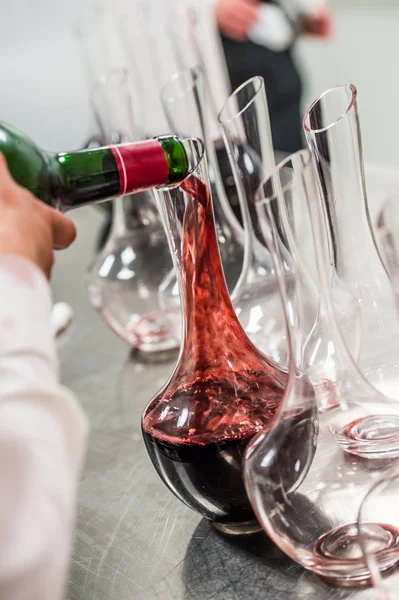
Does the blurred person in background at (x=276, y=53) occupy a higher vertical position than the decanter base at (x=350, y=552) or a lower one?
lower

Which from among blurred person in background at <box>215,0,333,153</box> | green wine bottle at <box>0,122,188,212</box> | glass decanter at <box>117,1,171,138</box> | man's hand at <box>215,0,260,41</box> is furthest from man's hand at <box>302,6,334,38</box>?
green wine bottle at <box>0,122,188,212</box>

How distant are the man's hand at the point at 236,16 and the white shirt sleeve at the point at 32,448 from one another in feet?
4.38

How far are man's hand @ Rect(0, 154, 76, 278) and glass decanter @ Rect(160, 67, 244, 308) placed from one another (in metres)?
0.24

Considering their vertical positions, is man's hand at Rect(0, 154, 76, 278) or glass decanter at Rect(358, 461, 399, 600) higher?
man's hand at Rect(0, 154, 76, 278)

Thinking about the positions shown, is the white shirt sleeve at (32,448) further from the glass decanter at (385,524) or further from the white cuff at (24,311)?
the glass decanter at (385,524)

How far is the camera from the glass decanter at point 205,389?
475mm

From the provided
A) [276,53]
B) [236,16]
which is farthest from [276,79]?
[236,16]

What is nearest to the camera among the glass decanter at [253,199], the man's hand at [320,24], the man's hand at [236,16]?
the glass decanter at [253,199]

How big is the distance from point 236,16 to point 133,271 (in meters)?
0.95

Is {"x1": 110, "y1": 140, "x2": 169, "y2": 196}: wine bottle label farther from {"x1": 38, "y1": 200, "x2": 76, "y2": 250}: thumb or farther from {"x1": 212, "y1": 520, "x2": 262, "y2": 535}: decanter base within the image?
{"x1": 212, "y1": 520, "x2": 262, "y2": 535}: decanter base

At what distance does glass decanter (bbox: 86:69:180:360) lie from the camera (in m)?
0.82

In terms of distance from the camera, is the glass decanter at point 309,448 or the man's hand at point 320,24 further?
the man's hand at point 320,24

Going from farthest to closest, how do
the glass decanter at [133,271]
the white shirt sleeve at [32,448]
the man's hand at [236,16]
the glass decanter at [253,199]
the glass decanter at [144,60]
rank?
the man's hand at [236,16]
the glass decanter at [144,60]
the glass decanter at [133,271]
the glass decanter at [253,199]
the white shirt sleeve at [32,448]

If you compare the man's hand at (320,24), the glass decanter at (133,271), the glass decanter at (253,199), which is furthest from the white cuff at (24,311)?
the man's hand at (320,24)
